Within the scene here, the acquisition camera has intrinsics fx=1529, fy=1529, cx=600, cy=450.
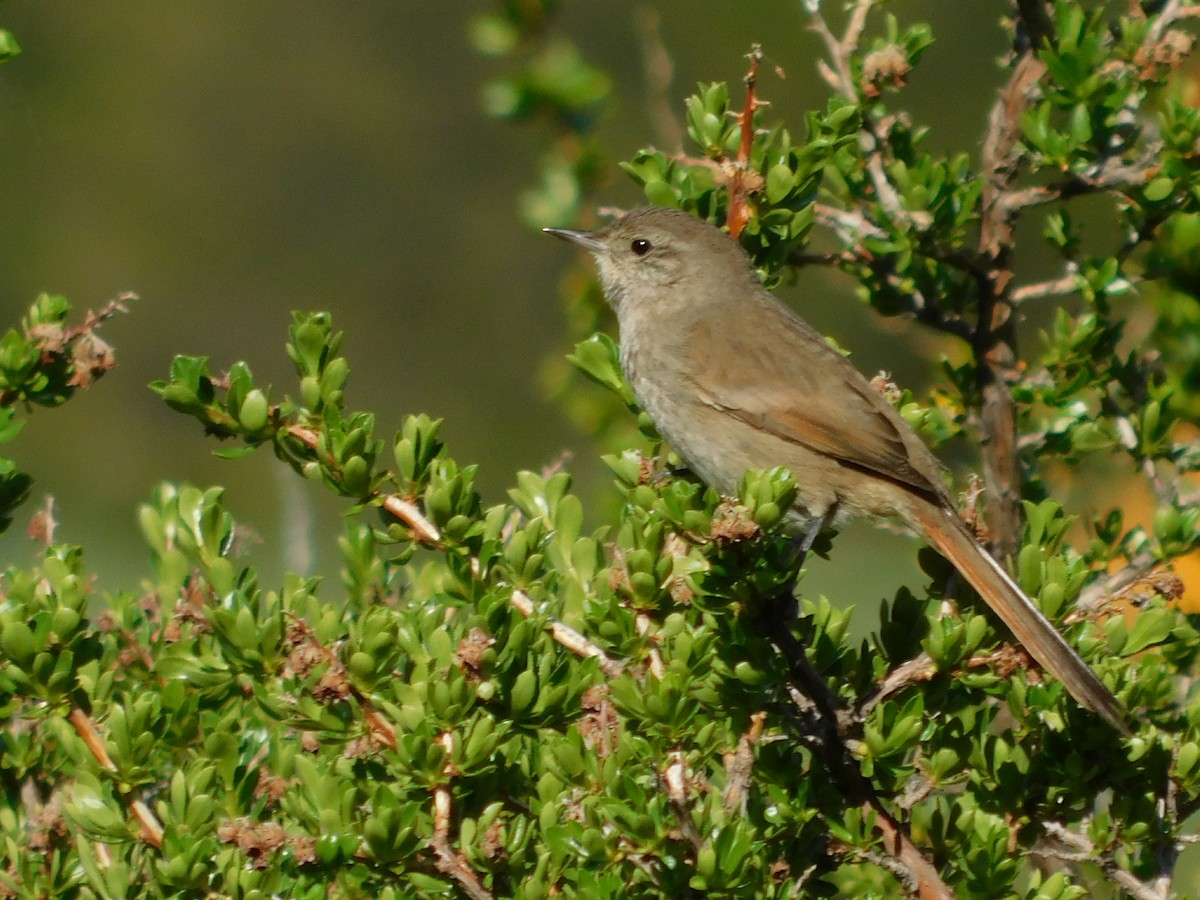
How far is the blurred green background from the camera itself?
24297 millimetres

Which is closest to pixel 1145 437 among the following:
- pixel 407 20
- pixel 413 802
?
pixel 413 802

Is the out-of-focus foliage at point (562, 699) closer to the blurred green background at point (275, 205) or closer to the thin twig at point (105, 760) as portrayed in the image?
the thin twig at point (105, 760)

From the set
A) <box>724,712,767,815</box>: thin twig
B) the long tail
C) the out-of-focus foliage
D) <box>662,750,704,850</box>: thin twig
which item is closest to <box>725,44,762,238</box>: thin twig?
the out-of-focus foliage

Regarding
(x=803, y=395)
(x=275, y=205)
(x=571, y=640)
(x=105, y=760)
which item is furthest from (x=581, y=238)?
(x=275, y=205)

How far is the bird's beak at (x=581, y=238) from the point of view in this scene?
204 inches

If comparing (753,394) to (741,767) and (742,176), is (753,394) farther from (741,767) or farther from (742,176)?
(741,767)

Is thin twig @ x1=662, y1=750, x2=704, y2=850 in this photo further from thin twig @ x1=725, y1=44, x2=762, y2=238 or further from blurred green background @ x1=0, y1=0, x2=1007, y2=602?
blurred green background @ x1=0, y1=0, x2=1007, y2=602

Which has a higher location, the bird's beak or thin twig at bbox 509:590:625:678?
the bird's beak

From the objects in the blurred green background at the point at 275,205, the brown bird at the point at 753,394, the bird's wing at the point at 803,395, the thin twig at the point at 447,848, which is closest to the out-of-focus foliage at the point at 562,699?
the thin twig at the point at 447,848

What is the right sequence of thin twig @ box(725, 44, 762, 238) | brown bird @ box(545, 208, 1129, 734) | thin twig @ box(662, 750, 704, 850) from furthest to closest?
brown bird @ box(545, 208, 1129, 734)
thin twig @ box(725, 44, 762, 238)
thin twig @ box(662, 750, 704, 850)

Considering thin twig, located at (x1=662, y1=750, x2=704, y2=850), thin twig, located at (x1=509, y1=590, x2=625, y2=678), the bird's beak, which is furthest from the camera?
the bird's beak

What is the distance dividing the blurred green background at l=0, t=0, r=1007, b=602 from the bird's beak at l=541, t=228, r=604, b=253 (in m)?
17.5

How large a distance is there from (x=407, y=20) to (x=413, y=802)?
→ 25.7 metres

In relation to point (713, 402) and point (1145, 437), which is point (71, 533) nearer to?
point (713, 402)
